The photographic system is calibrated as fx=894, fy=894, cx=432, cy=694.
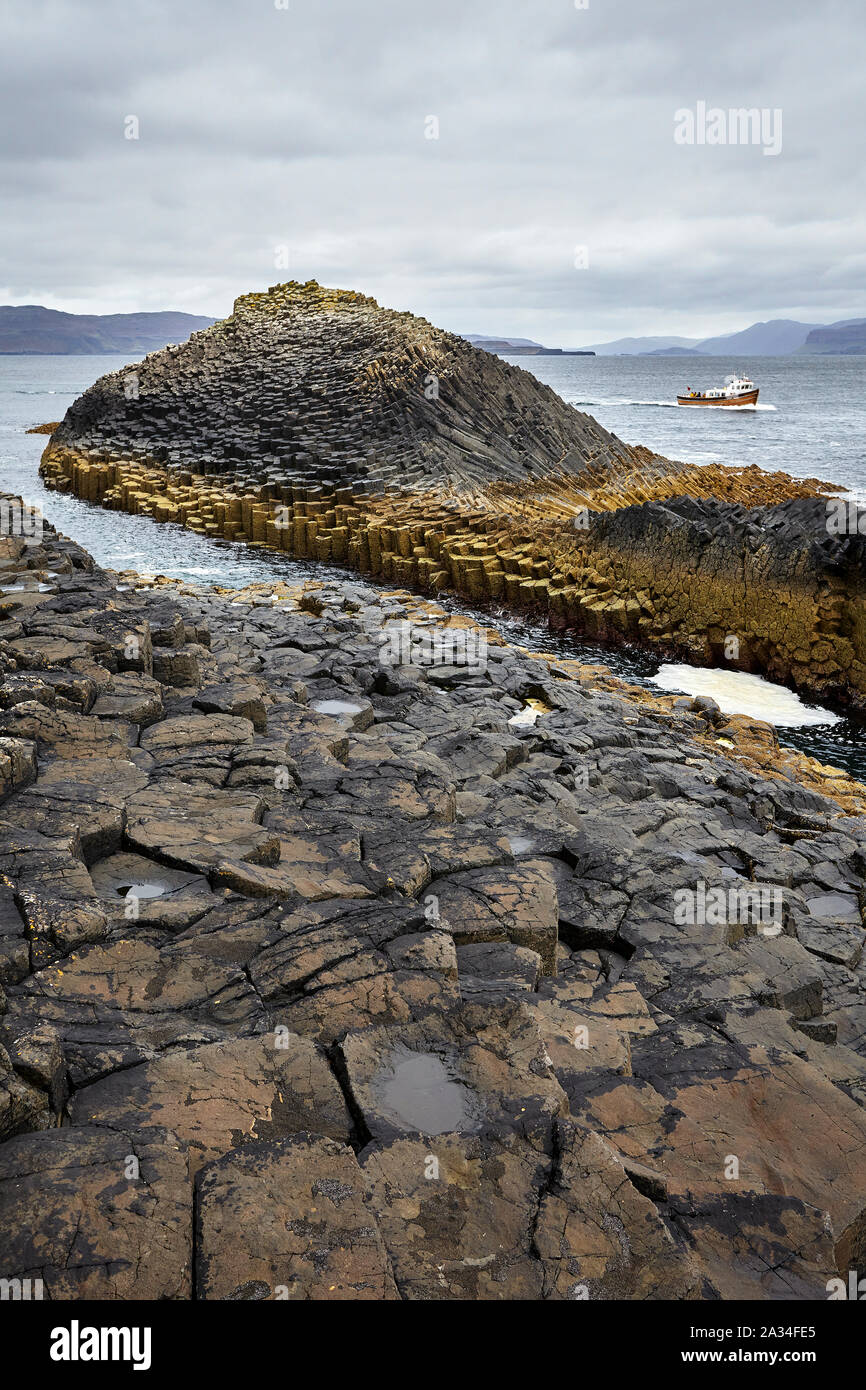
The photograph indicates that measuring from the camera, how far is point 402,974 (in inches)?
184

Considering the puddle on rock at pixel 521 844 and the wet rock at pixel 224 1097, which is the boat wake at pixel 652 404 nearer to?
the puddle on rock at pixel 521 844

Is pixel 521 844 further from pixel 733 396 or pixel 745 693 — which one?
pixel 733 396

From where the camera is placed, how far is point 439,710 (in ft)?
33.5

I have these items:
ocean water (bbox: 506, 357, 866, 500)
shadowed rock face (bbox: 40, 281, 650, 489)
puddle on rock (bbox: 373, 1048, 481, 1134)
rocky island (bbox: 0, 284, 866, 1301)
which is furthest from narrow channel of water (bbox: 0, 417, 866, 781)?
ocean water (bbox: 506, 357, 866, 500)

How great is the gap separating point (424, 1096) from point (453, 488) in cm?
2345

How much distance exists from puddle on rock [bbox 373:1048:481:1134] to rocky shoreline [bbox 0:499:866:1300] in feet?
0.06

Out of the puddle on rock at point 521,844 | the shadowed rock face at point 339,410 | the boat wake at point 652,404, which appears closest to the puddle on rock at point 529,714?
the puddle on rock at point 521,844

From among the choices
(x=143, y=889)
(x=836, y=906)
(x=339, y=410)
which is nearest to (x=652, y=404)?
(x=339, y=410)

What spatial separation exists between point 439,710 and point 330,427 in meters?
22.5

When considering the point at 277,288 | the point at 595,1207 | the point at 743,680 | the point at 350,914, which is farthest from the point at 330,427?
the point at 595,1207

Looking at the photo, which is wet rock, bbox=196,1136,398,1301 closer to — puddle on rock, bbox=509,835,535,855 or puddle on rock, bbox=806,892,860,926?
puddle on rock, bbox=509,835,535,855

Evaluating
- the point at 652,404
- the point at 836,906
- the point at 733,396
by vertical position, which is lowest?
the point at 836,906

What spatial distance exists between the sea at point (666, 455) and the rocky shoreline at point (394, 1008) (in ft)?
20.2
